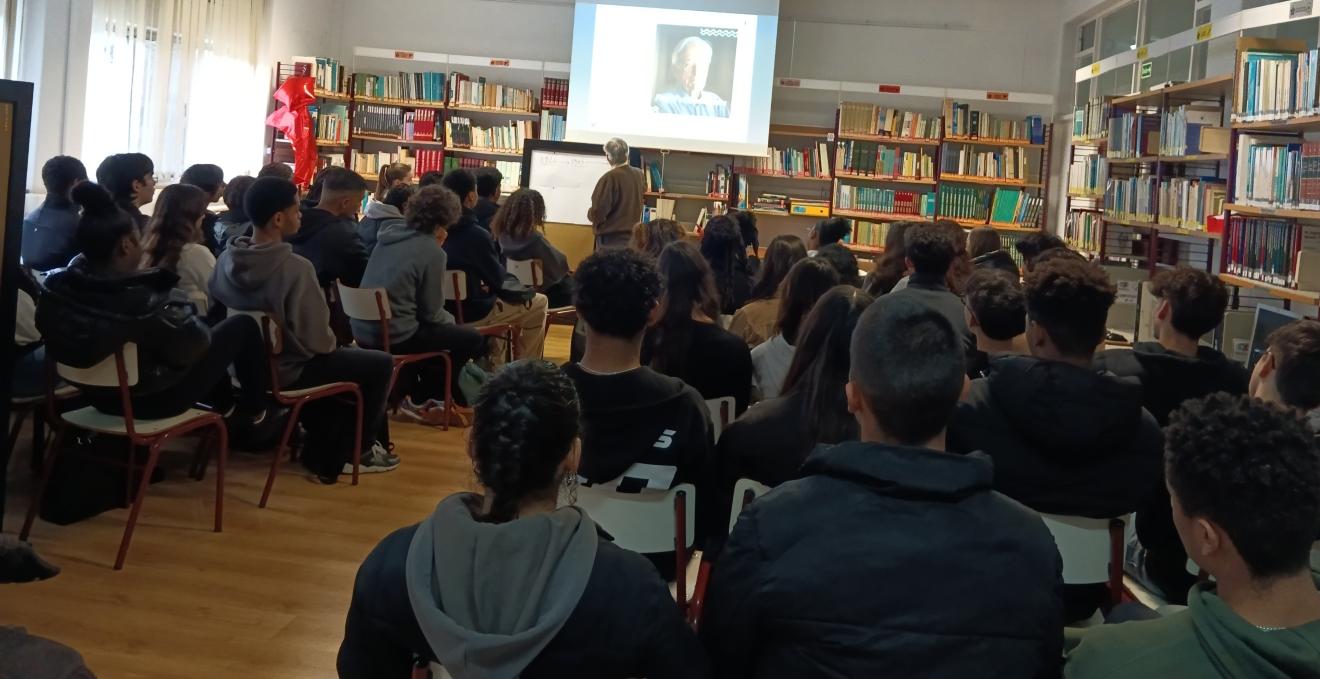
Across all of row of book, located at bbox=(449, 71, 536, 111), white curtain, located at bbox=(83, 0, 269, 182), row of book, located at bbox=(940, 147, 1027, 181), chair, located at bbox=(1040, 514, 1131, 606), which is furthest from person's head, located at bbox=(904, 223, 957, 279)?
row of book, located at bbox=(449, 71, 536, 111)

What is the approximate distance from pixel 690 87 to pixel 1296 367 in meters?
7.68

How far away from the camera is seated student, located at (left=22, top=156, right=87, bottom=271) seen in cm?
488

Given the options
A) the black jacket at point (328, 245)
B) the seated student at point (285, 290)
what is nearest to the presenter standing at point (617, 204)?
the black jacket at point (328, 245)

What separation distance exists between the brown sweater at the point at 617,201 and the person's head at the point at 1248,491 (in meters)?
5.76

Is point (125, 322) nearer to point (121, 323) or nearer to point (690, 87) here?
point (121, 323)

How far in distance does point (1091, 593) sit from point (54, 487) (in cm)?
321

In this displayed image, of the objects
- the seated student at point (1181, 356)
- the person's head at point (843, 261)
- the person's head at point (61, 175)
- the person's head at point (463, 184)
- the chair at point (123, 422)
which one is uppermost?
the person's head at point (463, 184)

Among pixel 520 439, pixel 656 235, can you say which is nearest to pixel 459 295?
pixel 656 235

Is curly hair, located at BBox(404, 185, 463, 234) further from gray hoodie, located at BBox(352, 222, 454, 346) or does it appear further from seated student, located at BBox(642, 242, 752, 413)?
seated student, located at BBox(642, 242, 752, 413)

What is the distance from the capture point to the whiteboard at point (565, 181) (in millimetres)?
9273

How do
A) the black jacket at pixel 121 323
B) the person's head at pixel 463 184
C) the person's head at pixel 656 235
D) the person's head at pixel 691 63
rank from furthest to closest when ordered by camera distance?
the person's head at pixel 691 63
the person's head at pixel 463 184
the person's head at pixel 656 235
the black jacket at pixel 121 323

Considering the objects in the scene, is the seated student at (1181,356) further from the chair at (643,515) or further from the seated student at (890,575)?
the seated student at (890,575)

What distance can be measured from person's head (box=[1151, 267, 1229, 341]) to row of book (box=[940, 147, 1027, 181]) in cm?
705

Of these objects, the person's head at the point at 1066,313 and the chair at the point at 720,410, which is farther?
the chair at the point at 720,410
